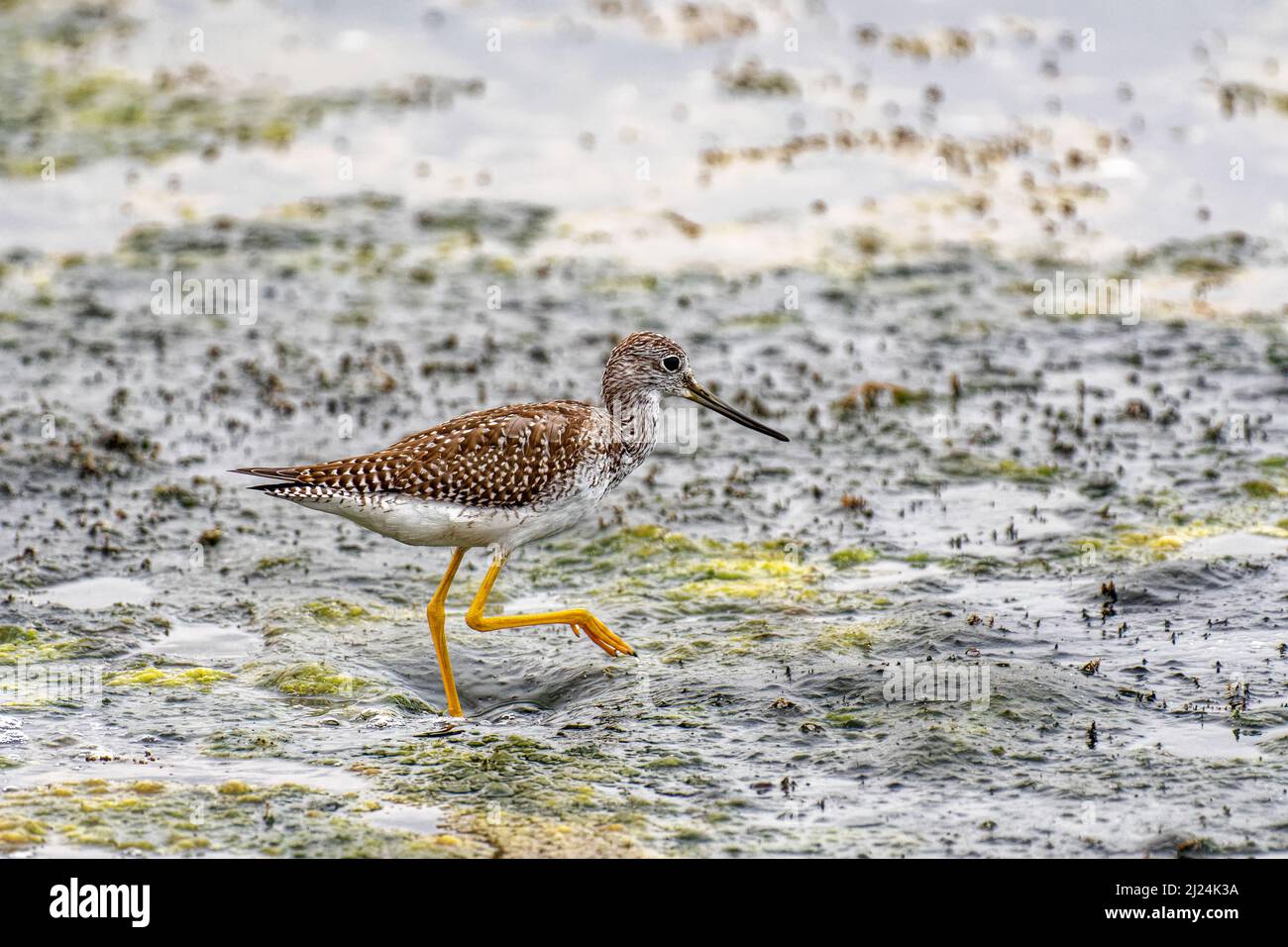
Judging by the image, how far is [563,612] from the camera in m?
10.2

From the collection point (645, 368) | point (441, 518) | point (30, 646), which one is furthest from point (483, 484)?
point (30, 646)

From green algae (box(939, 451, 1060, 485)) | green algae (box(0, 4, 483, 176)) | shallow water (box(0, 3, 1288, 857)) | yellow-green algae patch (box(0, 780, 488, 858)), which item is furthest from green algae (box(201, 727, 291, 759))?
green algae (box(0, 4, 483, 176))

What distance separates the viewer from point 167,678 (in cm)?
1009

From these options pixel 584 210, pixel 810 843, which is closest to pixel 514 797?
pixel 810 843

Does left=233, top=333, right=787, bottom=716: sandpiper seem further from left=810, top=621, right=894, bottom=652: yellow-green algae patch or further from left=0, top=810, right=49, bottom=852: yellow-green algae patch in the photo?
left=0, top=810, right=49, bottom=852: yellow-green algae patch

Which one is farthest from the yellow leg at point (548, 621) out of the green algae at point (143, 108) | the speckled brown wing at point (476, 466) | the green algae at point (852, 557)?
the green algae at point (143, 108)

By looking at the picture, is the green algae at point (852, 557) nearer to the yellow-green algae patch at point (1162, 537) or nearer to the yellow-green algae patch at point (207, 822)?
the yellow-green algae patch at point (1162, 537)

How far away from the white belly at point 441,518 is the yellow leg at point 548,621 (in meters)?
0.26

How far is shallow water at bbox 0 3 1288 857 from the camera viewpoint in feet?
28.6

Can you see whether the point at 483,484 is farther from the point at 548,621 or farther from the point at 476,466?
the point at 548,621

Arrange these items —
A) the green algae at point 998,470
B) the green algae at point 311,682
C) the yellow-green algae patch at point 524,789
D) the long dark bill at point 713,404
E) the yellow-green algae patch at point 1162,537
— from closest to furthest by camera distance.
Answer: the yellow-green algae patch at point 524,789 < the green algae at point 311,682 < the long dark bill at point 713,404 < the yellow-green algae patch at point 1162,537 < the green algae at point 998,470

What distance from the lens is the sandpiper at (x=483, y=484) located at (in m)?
9.87

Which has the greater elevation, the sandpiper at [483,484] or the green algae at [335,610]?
the sandpiper at [483,484]

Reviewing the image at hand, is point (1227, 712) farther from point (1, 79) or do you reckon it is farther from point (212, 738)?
point (1, 79)
